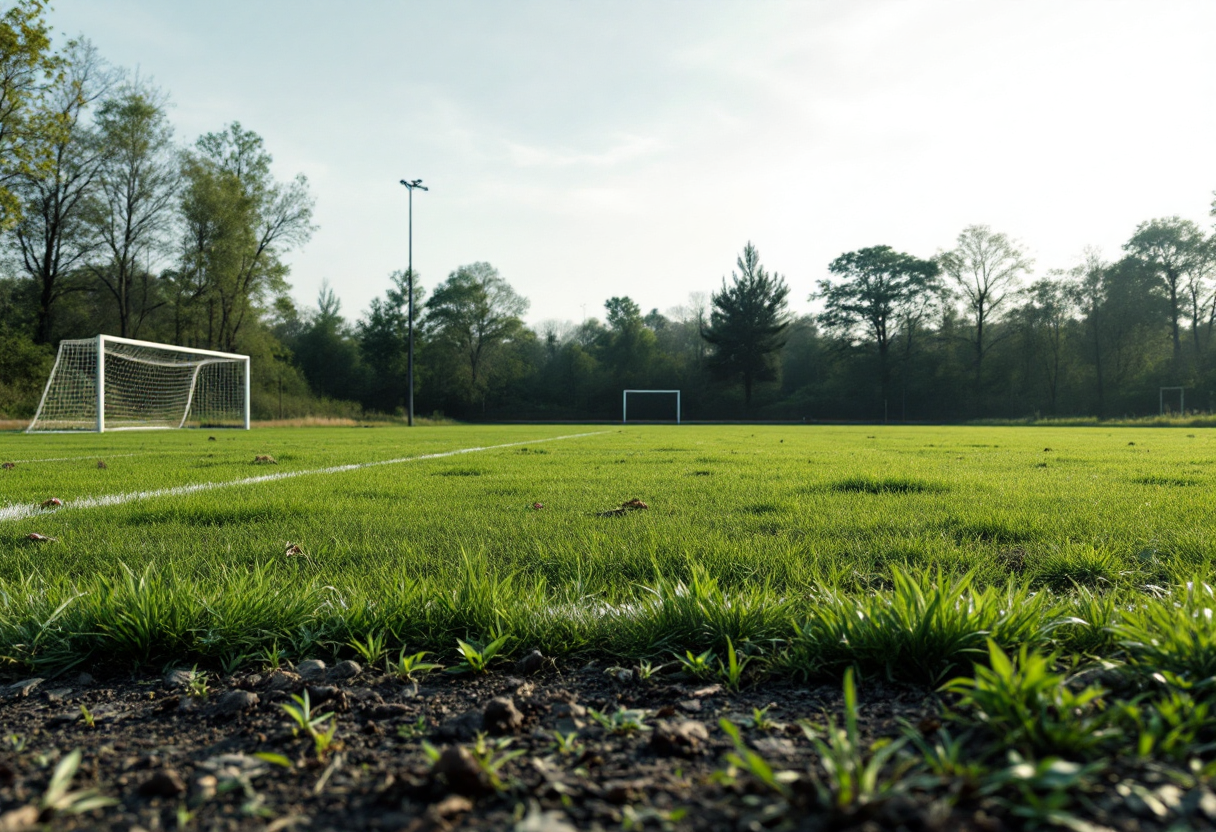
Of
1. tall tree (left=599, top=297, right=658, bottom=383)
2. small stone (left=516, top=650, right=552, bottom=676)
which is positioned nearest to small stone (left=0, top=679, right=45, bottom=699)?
small stone (left=516, top=650, right=552, bottom=676)

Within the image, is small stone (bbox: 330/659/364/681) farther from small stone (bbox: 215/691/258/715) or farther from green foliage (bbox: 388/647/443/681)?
small stone (bbox: 215/691/258/715)

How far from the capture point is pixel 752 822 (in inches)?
34.7

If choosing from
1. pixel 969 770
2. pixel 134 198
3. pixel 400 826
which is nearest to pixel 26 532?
pixel 400 826

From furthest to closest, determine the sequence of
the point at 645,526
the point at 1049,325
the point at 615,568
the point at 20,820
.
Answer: the point at 1049,325
the point at 645,526
the point at 615,568
the point at 20,820

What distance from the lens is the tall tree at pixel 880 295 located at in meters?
48.9

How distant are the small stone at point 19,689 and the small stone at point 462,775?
1.17 meters

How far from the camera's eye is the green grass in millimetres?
1647

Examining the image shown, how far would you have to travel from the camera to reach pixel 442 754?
1.12 metres

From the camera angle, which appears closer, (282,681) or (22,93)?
(282,681)

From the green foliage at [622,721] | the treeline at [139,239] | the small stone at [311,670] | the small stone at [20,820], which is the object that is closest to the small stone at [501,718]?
the green foliage at [622,721]

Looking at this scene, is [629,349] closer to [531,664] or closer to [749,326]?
[749,326]

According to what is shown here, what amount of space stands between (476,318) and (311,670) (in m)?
54.5

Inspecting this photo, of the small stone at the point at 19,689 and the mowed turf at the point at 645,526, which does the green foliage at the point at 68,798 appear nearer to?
the small stone at the point at 19,689

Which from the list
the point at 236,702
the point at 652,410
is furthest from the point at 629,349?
the point at 236,702
